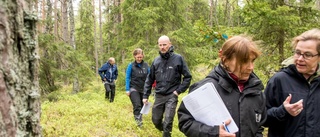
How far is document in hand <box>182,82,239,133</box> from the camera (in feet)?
6.48

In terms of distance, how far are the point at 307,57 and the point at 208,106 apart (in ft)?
3.61

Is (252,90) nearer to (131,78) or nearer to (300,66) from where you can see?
(300,66)

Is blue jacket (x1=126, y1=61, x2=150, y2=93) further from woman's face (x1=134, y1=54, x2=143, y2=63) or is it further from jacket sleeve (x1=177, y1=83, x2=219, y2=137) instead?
jacket sleeve (x1=177, y1=83, x2=219, y2=137)

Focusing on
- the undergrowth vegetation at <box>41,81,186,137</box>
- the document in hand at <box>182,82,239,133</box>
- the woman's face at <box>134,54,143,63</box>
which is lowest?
the undergrowth vegetation at <box>41,81,186,137</box>

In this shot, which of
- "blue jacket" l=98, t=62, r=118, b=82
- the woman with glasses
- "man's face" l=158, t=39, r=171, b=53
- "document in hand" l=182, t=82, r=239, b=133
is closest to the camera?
"document in hand" l=182, t=82, r=239, b=133

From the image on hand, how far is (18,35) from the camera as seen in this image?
1210mm

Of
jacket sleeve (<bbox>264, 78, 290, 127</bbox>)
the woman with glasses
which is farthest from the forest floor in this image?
the woman with glasses

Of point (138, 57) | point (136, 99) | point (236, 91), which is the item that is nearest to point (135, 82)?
point (136, 99)

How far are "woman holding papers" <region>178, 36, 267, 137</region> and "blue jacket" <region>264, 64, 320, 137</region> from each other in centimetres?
46

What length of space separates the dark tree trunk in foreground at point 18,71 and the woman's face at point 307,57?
219 cm

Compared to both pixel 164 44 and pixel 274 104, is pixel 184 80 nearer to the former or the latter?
pixel 164 44

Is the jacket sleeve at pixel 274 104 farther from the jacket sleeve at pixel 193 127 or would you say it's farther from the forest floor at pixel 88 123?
the forest floor at pixel 88 123

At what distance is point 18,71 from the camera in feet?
3.96

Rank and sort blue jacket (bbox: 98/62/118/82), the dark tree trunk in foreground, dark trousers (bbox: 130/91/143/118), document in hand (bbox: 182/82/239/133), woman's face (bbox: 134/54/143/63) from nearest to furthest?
1. the dark tree trunk in foreground
2. document in hand (bbox: 182/82/239/133)
3. woman's face (bbox: 134/54/143/63)
4. dark trousers (bbox: 130/91/143/118)
5. blue jacket (bbox: 98/62/118/82)
